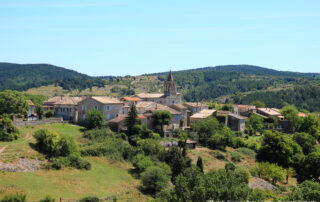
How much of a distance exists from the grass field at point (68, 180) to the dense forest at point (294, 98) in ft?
416

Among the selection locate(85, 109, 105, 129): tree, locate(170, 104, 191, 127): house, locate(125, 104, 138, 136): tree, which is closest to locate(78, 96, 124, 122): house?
locate(85, 109, 105, 129): tree

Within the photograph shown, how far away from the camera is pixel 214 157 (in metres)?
59.2

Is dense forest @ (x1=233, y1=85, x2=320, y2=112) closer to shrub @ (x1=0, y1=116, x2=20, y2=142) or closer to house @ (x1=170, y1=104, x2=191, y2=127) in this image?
house @ (x1=170, y1=104, x2=191, y2=127)

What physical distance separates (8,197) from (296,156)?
55.5m

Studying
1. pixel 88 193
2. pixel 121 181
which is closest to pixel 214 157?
pixel 121 181

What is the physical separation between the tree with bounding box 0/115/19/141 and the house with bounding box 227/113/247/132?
5001cm

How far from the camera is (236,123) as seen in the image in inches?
2987

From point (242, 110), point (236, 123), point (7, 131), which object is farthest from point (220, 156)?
point (242, 110)

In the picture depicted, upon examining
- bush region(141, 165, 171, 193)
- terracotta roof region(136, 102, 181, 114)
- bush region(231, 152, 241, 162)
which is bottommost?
bush region(231, 152, 241, 162)

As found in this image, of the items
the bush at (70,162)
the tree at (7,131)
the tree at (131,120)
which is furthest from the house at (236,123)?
the tree at (7,131)

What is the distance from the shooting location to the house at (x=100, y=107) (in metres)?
62.6

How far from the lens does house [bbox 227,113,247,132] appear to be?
75500 mm

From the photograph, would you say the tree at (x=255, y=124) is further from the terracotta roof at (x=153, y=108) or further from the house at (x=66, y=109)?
the house at (x=66, y=109)

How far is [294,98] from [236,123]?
10424 centimetres
